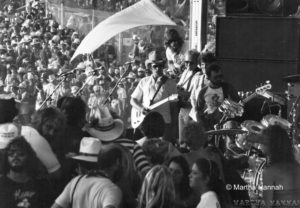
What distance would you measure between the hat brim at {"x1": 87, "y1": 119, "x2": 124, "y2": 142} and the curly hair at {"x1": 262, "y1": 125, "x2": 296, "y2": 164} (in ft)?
3.34

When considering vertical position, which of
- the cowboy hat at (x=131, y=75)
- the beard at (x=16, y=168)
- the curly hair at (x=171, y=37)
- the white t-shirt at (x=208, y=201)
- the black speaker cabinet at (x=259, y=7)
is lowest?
the white t-shirt at (x=208, y=201)

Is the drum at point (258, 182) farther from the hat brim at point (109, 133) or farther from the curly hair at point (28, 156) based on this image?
the curly hair at point (28, 156)

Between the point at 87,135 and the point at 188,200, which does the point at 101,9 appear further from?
the point at 188,200

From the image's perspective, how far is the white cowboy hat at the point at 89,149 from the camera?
5.85m

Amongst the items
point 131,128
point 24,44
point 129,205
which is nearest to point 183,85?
point 131,128

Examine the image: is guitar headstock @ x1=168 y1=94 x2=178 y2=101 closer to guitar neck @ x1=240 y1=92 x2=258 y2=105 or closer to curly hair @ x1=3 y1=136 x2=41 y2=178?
guitar neck @ x1=240 y1=92 x2=258 y2=105

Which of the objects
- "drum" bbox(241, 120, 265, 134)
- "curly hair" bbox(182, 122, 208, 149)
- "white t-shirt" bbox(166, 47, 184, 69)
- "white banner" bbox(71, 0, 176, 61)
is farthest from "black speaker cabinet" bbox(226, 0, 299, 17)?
"curly hair" bbox(182, 122, 208, 149)

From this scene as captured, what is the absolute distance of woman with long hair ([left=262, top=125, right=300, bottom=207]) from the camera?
6.05 meters

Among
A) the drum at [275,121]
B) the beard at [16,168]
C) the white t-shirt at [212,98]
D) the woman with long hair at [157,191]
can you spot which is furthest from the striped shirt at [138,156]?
the white t-shirt at [212,98]

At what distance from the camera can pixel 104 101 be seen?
6.80m

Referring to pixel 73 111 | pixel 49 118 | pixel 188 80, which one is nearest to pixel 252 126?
pixel 188 80

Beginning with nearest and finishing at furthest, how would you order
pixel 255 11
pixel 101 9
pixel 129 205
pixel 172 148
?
1. pixel 129 205
2. pixel 172 148
3. pixel 101 9
4. pixel 255 11

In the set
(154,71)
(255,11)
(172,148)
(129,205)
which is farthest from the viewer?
(255,11)

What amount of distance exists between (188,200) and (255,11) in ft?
7.50
